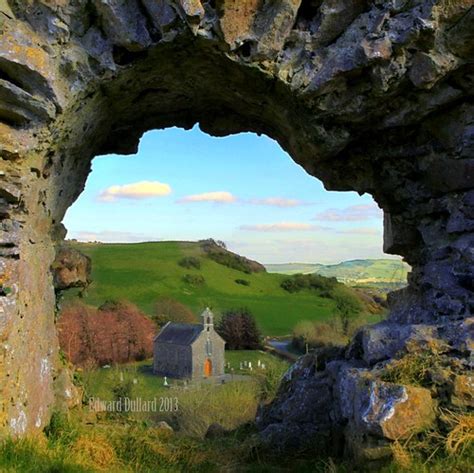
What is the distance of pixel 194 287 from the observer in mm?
60719

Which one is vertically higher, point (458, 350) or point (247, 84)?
point (247, 84)

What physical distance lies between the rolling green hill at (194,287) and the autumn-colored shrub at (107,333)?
6749 mm

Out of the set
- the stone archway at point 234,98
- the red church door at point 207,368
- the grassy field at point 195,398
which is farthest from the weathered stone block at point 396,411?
the red church door at point 207,368

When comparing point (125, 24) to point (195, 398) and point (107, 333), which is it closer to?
point (195, 398)

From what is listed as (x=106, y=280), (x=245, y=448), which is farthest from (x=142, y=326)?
(x=245, y=448)

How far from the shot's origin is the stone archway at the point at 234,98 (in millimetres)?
6770

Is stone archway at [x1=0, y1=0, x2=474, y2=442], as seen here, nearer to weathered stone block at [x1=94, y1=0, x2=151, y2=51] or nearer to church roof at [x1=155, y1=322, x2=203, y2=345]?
weathered stone block at [x1=94, y1=0, x2=151, y2=51]

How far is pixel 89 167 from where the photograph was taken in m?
9.64

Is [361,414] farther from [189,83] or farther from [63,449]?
[189,83]

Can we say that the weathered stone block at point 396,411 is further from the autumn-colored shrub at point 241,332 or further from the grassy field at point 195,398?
the autumn-colored shrub at point 241,332

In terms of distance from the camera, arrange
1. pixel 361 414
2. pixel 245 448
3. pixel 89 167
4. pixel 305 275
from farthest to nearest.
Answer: pixel 305 275, pixel 89 167, pixel 245 448, pixel 361 414

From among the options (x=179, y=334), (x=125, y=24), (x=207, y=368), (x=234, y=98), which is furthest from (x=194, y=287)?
(x=125, y=24)

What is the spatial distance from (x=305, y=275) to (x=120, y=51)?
213ft

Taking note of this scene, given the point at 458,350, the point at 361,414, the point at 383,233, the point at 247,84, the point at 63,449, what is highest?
the point at 247,84
